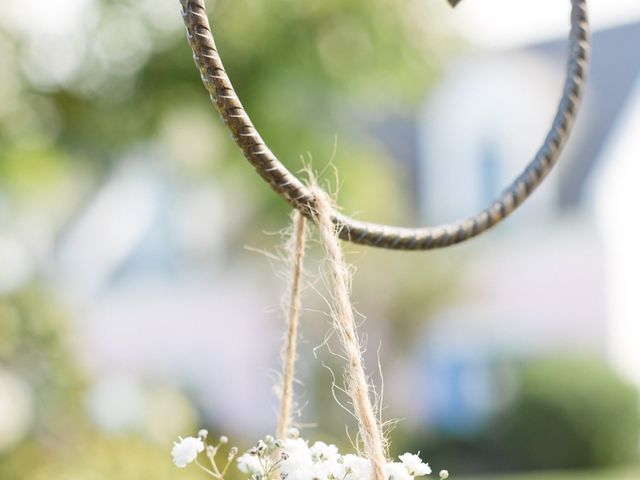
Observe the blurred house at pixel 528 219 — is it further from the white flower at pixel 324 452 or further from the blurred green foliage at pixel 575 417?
the white flower at pixel 324 452

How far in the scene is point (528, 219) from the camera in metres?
10.7

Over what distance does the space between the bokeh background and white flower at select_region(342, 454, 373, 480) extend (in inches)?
154

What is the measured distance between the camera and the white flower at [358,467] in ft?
3.55

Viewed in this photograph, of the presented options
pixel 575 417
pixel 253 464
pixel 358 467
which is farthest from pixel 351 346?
pixel 575 417

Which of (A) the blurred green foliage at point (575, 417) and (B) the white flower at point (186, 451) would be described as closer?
(B) the white flower at point (186, 451)

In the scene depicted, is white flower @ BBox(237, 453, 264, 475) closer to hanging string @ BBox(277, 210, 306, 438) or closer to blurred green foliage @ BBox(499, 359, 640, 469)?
hanging string @ BBox(277, 210, 306, 438)

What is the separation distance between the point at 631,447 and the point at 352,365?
9.17m

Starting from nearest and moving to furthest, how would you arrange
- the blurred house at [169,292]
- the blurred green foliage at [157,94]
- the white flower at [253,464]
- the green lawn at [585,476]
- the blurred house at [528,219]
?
1. the white flower at [253,464]
2. the blurred green foliage at [157,94]
3. the green lawn at [585,476]
4. the blurred house at [528,219]
5. the blurred house at [169,292]

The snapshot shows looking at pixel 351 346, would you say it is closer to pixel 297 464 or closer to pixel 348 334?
pixel 348 334

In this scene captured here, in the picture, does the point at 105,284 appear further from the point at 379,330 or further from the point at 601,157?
the point at 601,157

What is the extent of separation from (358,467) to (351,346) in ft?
0.46

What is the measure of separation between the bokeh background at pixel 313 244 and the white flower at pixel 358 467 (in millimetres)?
3918

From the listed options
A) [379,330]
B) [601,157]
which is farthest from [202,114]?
[601,157]

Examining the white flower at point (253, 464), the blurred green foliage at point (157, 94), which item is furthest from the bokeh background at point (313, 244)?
the white flower at point (253, 464)
